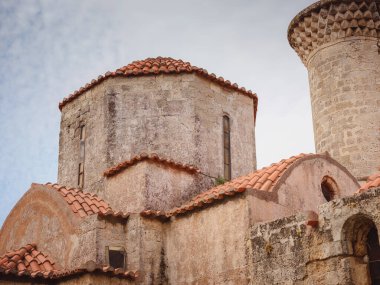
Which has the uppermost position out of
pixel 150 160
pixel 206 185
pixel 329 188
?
pixel 150 160

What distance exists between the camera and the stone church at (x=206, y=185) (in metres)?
7.18

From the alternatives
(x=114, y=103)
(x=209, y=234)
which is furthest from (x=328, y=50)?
(x=209, y=234)

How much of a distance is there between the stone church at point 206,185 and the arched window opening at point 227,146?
32 millimetres

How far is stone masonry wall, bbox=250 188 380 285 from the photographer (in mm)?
6605

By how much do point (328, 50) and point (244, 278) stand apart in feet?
23.7

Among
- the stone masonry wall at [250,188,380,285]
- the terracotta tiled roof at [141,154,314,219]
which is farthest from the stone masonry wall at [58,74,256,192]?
the stone masonry wall at [250,188,380,285]

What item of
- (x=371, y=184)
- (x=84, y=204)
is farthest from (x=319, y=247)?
(x=84, y=204)

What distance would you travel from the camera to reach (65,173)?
39.2ft

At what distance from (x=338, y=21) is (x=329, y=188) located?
5.06 m

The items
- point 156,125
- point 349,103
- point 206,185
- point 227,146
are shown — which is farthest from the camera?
point 349,103

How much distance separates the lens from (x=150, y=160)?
9.72 metres

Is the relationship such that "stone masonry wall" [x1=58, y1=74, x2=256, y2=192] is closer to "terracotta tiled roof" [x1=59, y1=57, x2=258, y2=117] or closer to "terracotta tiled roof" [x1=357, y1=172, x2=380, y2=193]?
"terracotta tiled roof" [x1=59, y1=57, x2=258, y2=117]

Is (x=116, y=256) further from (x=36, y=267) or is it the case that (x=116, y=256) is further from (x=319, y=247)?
(x=319, y=247)

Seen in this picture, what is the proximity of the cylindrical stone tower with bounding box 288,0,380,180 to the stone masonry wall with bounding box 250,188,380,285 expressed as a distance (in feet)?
16.2
